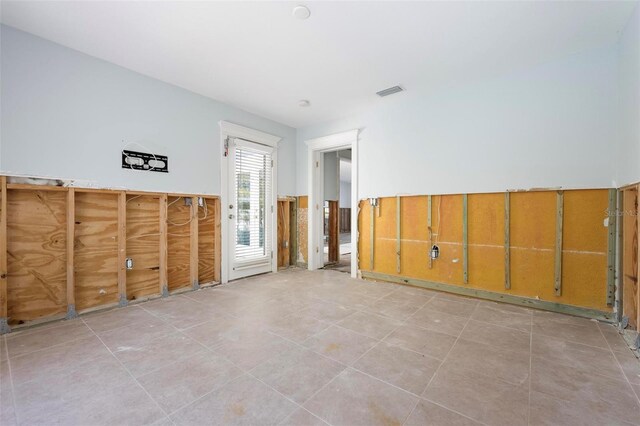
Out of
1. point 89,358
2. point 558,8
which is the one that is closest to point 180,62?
point 89,358

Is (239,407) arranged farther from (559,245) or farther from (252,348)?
(559,245)

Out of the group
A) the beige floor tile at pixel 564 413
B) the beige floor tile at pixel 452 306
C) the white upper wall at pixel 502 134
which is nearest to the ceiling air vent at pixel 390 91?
the white upper wall at pixel 502 134

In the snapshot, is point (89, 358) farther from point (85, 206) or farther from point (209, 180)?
point (209, 180)

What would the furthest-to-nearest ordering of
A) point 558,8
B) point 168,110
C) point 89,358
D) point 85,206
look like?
point 168,110
point 85,206
point 558,8
point 89,358

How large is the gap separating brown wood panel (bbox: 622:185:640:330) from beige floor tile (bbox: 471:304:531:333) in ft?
2.62

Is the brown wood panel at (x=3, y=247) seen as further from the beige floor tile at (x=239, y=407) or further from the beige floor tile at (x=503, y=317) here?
the beige floor tile at (x=503, y=317)

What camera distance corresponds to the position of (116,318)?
2.88 meters

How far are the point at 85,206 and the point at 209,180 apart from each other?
1.55m

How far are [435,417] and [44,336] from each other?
336 cm

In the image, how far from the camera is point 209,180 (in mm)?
4176

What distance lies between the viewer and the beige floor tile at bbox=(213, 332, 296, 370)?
2.05 meters

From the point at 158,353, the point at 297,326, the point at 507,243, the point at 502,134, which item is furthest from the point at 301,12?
the point at 507,243

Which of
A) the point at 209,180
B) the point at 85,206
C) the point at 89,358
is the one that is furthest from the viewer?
the point at 209,180

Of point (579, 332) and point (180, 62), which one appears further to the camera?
point (180, 62)
